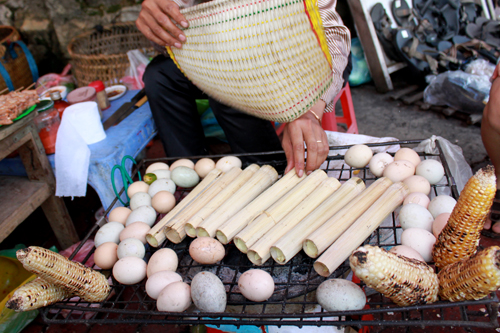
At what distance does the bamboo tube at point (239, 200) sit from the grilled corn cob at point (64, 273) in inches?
19.7

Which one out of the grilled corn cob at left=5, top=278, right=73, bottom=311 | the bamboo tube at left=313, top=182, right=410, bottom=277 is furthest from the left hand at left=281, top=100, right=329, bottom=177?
the grilled corn cob at left=5, top=278, right=73, bottom=311

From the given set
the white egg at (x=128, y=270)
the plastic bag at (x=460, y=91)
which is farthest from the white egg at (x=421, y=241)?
the plastic bag at (x=460, y=91)

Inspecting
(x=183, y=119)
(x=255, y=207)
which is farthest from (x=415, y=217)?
(x=183, y=119)

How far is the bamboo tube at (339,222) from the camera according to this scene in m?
1.53

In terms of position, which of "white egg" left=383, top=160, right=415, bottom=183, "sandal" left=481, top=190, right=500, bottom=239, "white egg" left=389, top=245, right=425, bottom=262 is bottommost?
"sandal" left=481, top=190, right=500, bottom=239

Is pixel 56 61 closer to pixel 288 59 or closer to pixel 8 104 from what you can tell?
pixel 8 104

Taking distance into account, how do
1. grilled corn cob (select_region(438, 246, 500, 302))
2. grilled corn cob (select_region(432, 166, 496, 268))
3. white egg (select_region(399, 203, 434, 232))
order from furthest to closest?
1. white egg (select_region(399, 203, 434, 232))
2. grilled corn cob (select_region(432, 166, 496, 268))
3. grilled corn cob (select_region(438, 246, 500, 302))

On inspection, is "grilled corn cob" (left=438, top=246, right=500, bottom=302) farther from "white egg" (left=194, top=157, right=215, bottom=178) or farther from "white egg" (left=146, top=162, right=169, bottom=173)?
"white egg" (left=146, top=162, right=169, bottom=173)

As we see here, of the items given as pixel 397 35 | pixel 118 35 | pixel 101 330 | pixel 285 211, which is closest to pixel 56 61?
pixel 118 35

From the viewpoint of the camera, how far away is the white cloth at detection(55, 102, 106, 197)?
2.62m

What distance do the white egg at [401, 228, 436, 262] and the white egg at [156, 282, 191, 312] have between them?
96 cm

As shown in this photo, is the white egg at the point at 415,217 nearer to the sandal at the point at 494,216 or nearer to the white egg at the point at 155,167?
the sandal at the point at 494,216

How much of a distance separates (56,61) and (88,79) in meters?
1.98

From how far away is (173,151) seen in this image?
303 cm
